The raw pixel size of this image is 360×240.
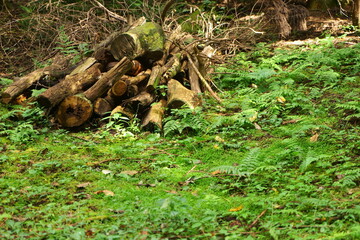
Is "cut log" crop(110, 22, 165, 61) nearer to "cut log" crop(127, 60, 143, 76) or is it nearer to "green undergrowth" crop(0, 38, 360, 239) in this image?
"cut log" crop(127, 60, 143, 76)

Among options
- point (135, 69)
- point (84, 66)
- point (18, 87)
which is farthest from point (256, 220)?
point (18, 87)

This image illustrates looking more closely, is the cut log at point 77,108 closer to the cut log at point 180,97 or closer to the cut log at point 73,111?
the cut log at point 73,111

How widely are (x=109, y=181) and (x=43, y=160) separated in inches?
55.6

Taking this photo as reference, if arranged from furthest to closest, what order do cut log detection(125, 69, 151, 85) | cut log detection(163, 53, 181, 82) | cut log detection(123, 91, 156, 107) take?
cut log detection(163, 53, 181, 82)
cut log detection(125, 69, 151, 85)
cut log detection(123, 91, 156, 107)

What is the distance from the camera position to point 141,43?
7621 mm

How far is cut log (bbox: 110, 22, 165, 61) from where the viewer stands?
7395 mm

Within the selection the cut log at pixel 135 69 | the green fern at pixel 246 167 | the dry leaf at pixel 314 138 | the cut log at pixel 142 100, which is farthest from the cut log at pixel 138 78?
the dry leaf at pixel 314 138

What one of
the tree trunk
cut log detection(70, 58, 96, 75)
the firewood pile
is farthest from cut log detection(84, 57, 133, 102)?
the tree trunk

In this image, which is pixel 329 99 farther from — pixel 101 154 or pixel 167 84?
pixel 101 154

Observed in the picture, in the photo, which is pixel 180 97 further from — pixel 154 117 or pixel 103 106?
pixel 103 106

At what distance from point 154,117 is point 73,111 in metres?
1.59

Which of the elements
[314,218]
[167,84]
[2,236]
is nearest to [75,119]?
[167,84]

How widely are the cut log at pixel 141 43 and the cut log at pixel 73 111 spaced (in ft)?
4.57

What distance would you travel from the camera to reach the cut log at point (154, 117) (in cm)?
649
